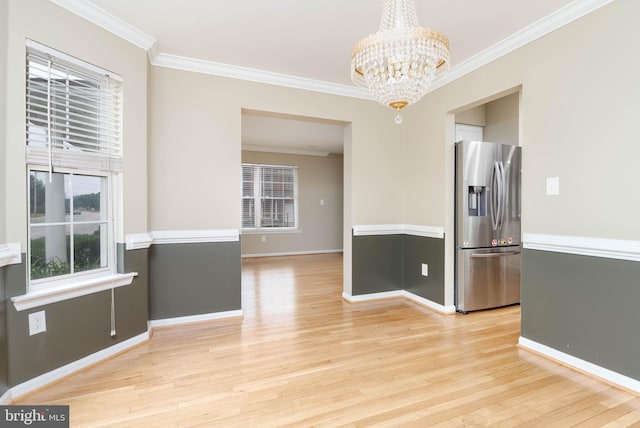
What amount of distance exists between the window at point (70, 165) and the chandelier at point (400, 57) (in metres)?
1.96

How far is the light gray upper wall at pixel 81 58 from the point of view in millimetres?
1835

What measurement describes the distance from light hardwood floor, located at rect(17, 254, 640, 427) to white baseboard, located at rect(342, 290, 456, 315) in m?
0.24

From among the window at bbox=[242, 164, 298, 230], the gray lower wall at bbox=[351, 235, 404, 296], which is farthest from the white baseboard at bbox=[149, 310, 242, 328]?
the window at bbox=[242, 164, 298, 230]

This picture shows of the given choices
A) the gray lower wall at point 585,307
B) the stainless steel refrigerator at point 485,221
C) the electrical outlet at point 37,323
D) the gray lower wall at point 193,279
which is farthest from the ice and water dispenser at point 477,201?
the electrical outlet at point 37,323

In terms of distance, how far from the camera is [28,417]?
5.39 ft

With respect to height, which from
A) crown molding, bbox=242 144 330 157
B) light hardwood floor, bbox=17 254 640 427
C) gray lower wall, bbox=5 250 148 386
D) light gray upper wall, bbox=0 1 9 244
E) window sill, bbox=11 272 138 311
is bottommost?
light hardwood floor, bbox=17 254 640 427

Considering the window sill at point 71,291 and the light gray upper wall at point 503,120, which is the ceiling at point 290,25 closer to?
the light gray upper wall at point 503,120

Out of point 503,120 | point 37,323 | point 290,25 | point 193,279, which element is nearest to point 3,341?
point 37,323

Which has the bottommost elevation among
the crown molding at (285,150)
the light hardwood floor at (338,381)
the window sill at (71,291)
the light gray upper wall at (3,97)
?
the light hardwood floor at (338,381)

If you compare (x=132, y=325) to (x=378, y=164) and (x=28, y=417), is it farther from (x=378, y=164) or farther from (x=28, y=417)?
(x=378, y=164)

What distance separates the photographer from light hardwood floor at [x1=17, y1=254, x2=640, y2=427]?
1.70 metres

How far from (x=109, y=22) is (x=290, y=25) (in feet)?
4.37

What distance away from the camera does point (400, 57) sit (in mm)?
1502

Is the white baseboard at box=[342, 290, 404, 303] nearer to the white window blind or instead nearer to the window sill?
the window sill
